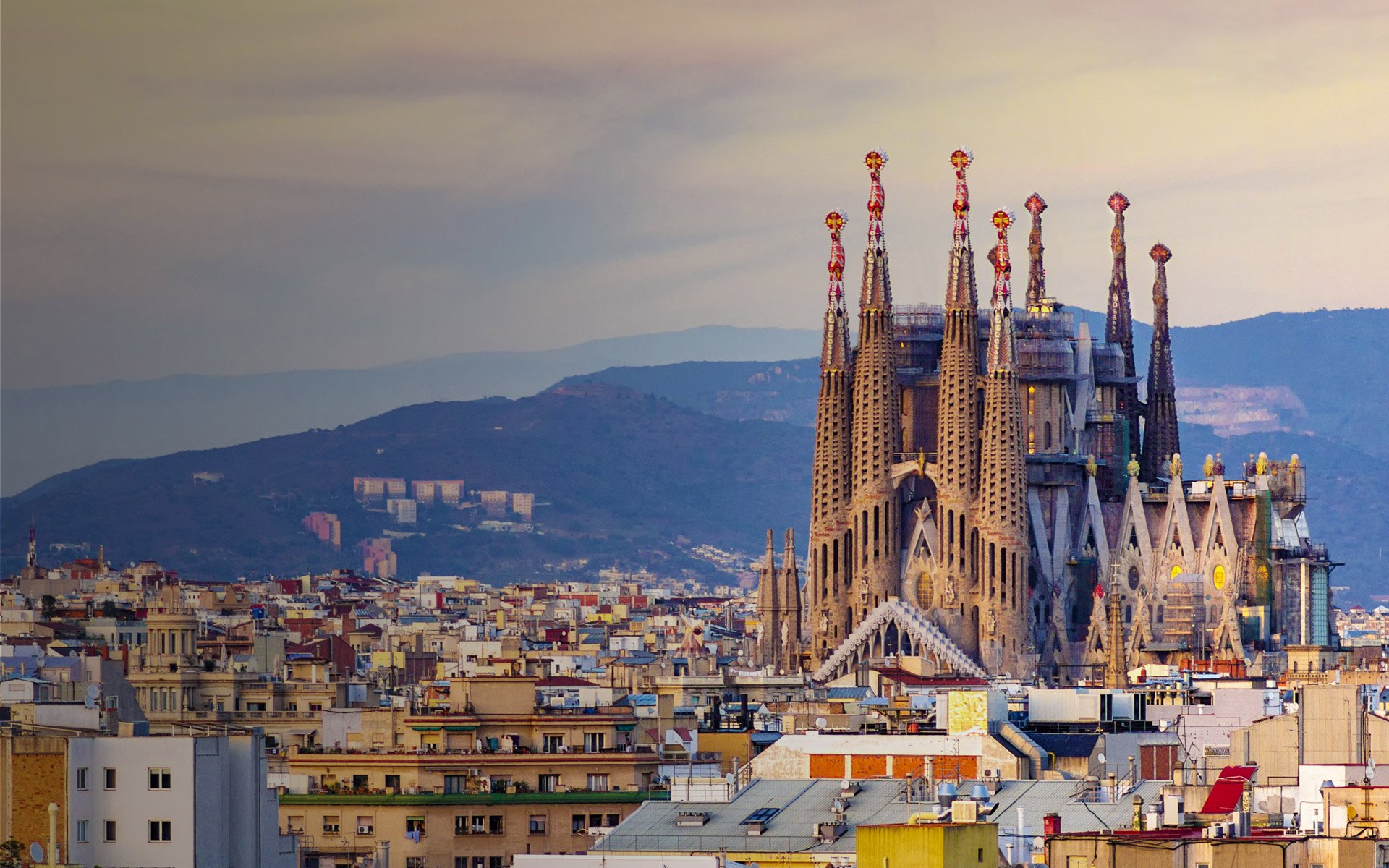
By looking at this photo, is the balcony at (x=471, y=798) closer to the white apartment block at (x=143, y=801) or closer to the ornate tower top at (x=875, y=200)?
the white apartment block at (x=143, y=801)

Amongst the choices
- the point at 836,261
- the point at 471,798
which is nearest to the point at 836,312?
the point at 836,261

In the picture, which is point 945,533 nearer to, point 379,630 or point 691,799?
point 379,630

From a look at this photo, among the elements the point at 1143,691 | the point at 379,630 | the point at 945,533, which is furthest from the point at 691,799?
the point at 379,630

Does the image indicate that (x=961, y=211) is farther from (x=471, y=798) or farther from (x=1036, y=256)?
(x=471, y=798)

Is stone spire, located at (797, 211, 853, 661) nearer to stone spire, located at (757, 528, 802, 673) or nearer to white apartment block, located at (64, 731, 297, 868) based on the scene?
stone spire, located at (757, 528, 802, 673)

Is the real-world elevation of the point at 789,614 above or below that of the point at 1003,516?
below

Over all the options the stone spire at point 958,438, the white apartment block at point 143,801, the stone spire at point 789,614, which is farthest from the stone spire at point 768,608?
the white apartment block at point 143,801

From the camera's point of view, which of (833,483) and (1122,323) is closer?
(833,483)
